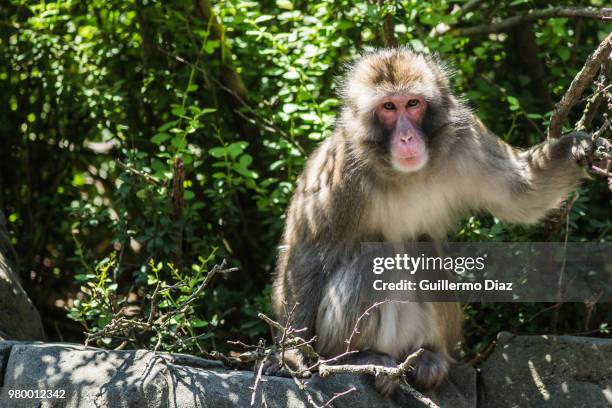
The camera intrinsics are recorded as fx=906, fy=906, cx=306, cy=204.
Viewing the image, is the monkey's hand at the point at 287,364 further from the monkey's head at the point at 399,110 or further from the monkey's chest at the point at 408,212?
the monkey's head at the point at 399,110

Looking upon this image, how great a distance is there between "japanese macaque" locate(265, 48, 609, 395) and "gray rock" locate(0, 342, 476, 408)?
0.71 ft

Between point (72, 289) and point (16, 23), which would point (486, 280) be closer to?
point (72, 289)

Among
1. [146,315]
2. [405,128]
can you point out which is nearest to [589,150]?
[405,128]

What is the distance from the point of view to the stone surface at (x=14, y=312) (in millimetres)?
5566

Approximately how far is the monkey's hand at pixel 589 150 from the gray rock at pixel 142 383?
160cm

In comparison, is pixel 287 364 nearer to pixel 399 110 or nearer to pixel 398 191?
pixel 398 191

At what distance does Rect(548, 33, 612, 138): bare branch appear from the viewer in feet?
15.6

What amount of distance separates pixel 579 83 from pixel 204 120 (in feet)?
9.51

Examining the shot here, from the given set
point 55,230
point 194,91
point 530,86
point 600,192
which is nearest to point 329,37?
point 194,91

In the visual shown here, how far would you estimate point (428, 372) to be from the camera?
4.98 m

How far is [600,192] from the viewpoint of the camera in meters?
6.45

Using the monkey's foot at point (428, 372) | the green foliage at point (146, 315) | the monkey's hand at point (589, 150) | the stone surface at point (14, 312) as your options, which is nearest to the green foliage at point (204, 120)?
the green foliage at point (146, 315)

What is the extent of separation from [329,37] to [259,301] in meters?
1.92

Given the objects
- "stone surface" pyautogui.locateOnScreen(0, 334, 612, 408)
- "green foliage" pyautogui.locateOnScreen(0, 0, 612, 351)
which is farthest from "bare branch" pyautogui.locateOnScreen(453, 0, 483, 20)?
"stone surface" pyautogui.locateOnScreen(0, 334, 612, 408)
